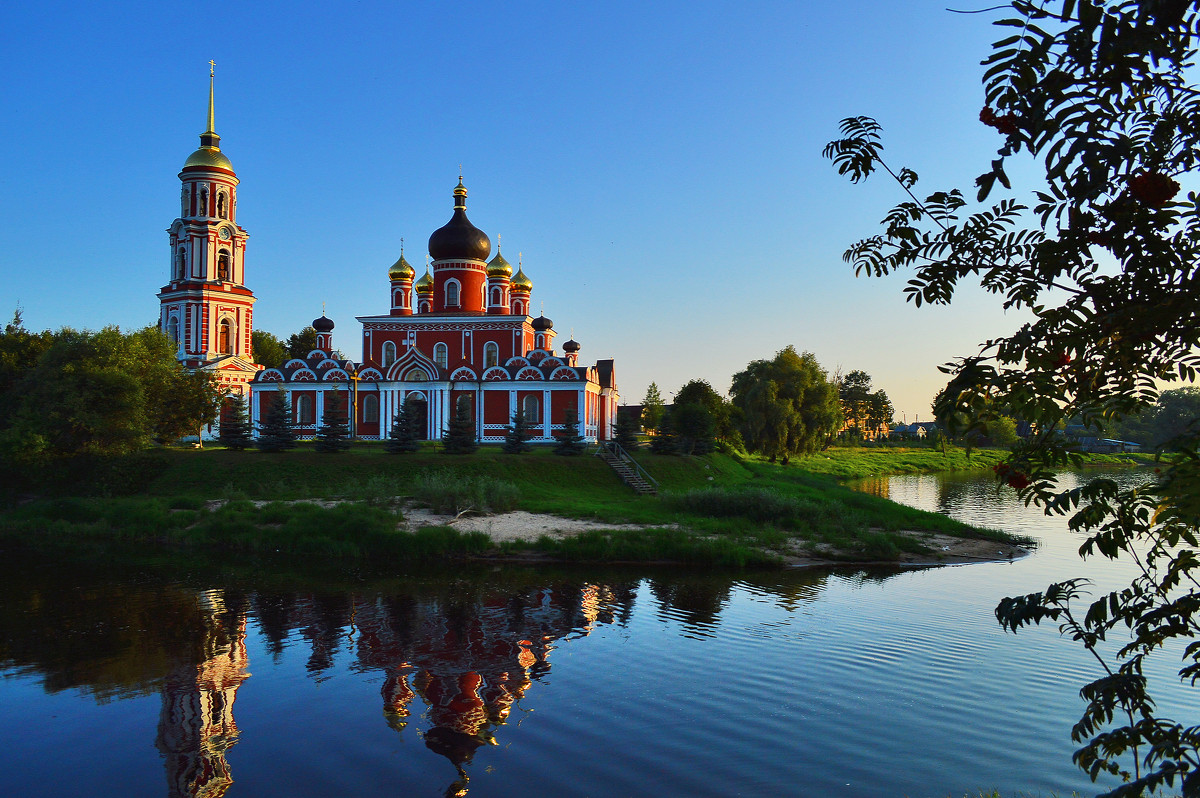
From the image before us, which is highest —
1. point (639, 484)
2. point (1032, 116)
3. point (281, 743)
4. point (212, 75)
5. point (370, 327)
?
point (212, 75)

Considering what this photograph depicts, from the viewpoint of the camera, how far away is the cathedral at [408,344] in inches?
1462

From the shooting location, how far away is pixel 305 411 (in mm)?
38750

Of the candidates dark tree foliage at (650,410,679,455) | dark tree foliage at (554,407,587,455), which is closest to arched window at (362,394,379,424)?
dark tree foliage at (554,407,587,455)

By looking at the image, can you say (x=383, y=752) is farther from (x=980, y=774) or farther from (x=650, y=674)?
(x=980, y=774)

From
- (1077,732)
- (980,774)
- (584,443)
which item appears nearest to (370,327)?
(584,443)

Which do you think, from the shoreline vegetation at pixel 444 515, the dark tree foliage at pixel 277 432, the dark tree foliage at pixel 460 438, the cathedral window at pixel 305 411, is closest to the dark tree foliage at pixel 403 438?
the shoreline vegetation at pixel 444 515

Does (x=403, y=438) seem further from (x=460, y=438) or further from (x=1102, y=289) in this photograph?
(x=1102, y=289)

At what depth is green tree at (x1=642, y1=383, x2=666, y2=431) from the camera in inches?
2498

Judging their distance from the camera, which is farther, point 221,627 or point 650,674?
point 221,627

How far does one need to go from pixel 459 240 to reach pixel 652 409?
2846 centimetres

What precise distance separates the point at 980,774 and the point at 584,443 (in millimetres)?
25964

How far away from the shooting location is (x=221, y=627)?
13820mm

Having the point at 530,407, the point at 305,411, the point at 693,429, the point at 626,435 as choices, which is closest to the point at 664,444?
the point at 626,435

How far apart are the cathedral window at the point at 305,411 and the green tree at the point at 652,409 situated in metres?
26.5
